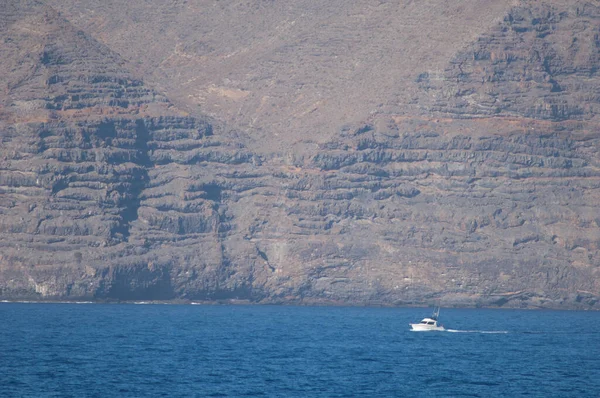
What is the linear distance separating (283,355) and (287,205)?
74.7 metres

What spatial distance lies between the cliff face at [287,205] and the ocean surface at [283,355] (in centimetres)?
1261

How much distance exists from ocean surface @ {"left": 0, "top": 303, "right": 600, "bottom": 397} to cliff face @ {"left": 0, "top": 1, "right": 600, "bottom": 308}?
41.4 ft

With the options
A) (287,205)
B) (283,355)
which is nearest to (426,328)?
(283,355)

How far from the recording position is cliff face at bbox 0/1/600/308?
579 feet

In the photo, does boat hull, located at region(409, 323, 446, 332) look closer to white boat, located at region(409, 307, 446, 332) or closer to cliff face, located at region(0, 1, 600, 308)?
white boat, located at region(409, 307, 446, 332)

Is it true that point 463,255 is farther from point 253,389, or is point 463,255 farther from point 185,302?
point 253,389

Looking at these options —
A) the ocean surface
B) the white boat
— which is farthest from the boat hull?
the ocean surface

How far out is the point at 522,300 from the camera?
18188 centimetres

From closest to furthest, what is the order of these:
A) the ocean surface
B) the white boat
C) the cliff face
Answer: the ocean surface → the white boat → the cliff face

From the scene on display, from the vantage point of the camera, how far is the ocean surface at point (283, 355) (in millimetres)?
93875

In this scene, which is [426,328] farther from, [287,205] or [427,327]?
[287,205]

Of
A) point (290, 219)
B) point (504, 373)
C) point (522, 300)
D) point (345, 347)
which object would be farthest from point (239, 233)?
point (504, 373)

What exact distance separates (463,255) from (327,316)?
25.4 meters

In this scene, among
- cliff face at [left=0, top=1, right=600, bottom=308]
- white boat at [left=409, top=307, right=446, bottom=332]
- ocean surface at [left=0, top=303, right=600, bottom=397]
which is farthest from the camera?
cliff face at [left=0, top=1, right=600, bottom=308]
